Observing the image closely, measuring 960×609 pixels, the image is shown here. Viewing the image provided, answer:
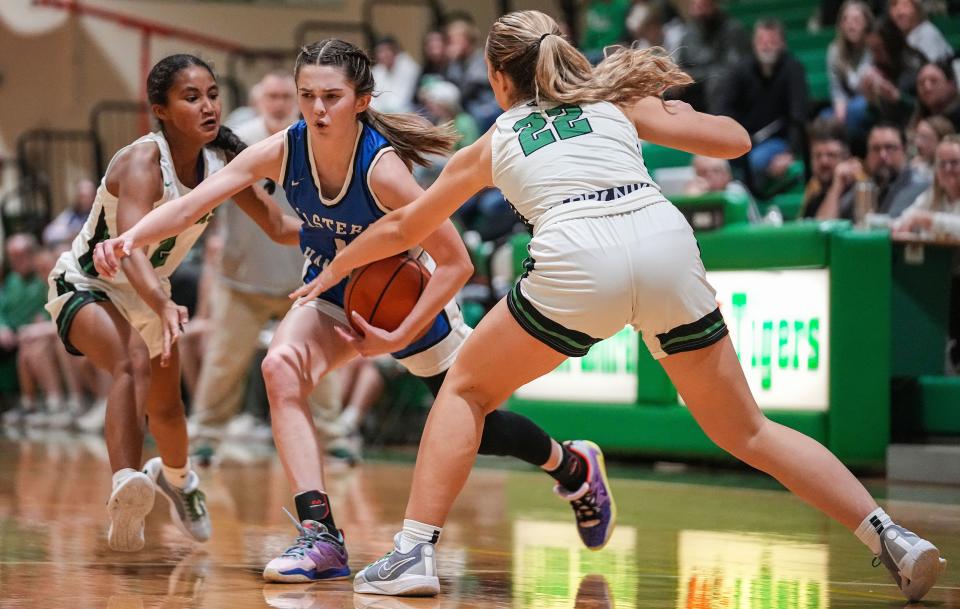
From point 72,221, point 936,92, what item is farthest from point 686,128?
point 72,221

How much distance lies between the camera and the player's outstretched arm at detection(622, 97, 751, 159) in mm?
3488

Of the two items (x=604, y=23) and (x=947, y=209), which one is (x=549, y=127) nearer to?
(x=947, y=209)

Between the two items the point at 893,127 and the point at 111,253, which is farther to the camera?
the point at 893,127

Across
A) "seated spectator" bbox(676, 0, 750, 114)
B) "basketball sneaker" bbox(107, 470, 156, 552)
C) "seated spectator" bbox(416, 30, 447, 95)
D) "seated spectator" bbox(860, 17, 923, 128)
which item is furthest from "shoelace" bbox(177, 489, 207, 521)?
"seated spectator" bbox(416, 30, 447, 95)

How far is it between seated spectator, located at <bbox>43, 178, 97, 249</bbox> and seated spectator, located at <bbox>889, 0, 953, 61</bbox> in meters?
7.29

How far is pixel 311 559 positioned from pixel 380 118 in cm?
132

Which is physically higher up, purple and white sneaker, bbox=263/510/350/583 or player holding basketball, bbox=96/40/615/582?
player holding basketball, bbox=96/40/615/582

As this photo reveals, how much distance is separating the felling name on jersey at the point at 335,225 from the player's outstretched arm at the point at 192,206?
0.17 metres

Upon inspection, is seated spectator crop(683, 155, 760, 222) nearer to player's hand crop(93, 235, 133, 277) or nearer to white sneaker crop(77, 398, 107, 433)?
player's hand crop(93, 235, 133, 277)

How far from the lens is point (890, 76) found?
9.01 m

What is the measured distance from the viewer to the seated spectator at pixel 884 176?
308 inches

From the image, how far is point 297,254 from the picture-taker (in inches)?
292

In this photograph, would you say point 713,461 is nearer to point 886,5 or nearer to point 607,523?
point 607,523

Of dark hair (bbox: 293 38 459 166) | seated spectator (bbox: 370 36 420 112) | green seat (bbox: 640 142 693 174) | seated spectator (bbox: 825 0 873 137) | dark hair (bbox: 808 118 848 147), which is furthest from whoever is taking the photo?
seated spectator (bbox: 370 36 420 112)
